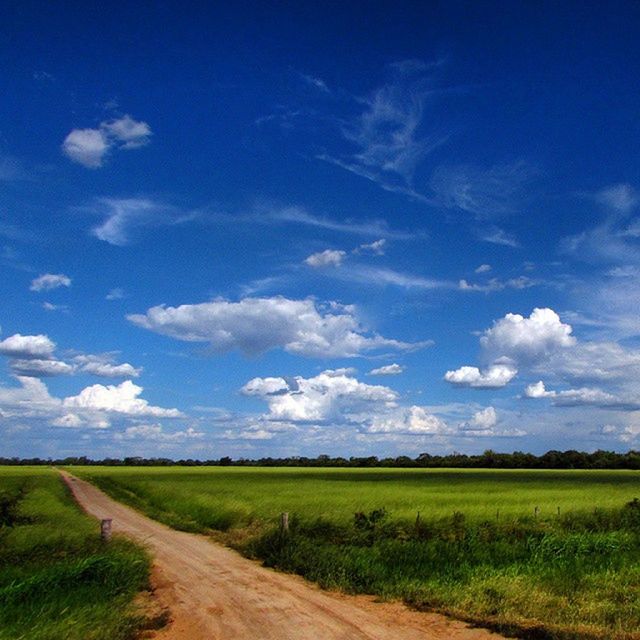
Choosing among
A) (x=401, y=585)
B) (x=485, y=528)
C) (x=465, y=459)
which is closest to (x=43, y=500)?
(x=485, y=528)

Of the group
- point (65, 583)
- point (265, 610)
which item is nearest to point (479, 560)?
point (265, 610)

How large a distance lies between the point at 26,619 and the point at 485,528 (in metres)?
15.6

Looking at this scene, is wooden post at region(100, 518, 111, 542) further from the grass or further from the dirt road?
the dirt road

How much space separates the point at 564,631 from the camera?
10281 mm

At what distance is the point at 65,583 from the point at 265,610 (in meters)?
4.07

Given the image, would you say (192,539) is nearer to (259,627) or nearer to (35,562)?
(35,562)

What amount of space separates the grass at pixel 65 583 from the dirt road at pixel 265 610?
0.81m

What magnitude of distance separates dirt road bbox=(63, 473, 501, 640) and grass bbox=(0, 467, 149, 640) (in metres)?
0.81

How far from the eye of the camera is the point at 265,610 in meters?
11.9

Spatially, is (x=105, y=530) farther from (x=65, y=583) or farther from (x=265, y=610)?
(x=265, y=610)

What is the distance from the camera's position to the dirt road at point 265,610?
1052 cm

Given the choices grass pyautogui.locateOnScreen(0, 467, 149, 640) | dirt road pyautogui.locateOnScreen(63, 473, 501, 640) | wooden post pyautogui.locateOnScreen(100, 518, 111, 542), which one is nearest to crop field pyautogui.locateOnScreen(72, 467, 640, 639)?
dirt road pyautogui.locateOnScreen(63, 473, 501, 640)

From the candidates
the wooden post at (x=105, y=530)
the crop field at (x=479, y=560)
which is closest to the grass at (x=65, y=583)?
the wooden post at (x=105, y=530)

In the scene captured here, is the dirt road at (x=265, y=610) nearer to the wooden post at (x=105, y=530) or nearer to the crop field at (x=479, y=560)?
the crop field at (x=479, y=560)
